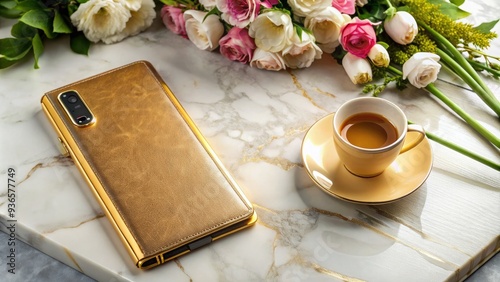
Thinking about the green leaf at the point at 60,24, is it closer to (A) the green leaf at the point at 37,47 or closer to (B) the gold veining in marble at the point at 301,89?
(A) the green leaf at the point at 37,47

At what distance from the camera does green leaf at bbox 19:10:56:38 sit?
1563 millimetres

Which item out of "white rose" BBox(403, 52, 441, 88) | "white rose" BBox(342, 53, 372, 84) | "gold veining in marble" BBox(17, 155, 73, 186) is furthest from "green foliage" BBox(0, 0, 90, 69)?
"white rose" BBox(403, 52, 441, 88)

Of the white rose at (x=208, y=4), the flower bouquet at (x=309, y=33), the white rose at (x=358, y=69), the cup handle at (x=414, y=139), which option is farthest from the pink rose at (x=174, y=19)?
the cup handle at (x=414, y=139)

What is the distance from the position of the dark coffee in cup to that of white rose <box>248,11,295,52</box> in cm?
28

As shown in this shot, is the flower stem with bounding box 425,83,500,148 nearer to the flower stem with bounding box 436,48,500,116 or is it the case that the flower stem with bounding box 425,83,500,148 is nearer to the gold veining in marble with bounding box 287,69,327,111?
the flower stem with bounding box 436,48,500,116

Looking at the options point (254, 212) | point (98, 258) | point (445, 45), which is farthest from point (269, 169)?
point (445, 45)

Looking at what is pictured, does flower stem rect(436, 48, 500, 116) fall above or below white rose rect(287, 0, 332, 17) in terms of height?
below

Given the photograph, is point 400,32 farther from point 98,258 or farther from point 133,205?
point 98,258

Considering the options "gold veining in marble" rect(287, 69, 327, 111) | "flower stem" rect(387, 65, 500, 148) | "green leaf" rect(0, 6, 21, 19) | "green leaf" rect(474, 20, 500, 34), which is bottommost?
"green leaf" rect(0, 6, 21, 19)

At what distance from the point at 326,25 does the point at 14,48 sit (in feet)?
2.44

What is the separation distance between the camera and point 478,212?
51.1 inches

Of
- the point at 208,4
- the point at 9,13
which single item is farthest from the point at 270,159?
the point at 9,13

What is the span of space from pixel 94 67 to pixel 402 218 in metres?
0.81

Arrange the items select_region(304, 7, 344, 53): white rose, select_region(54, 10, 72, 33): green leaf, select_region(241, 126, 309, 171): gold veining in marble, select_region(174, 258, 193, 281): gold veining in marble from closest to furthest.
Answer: select_region(174, 258, 193, 281): gold veining in marble
select_region(241, 126, 309, 171): gold veining in marble
select_region(304, 7, 344, 53): white rose
select_region(54, 10, 72, 33): green leaf
